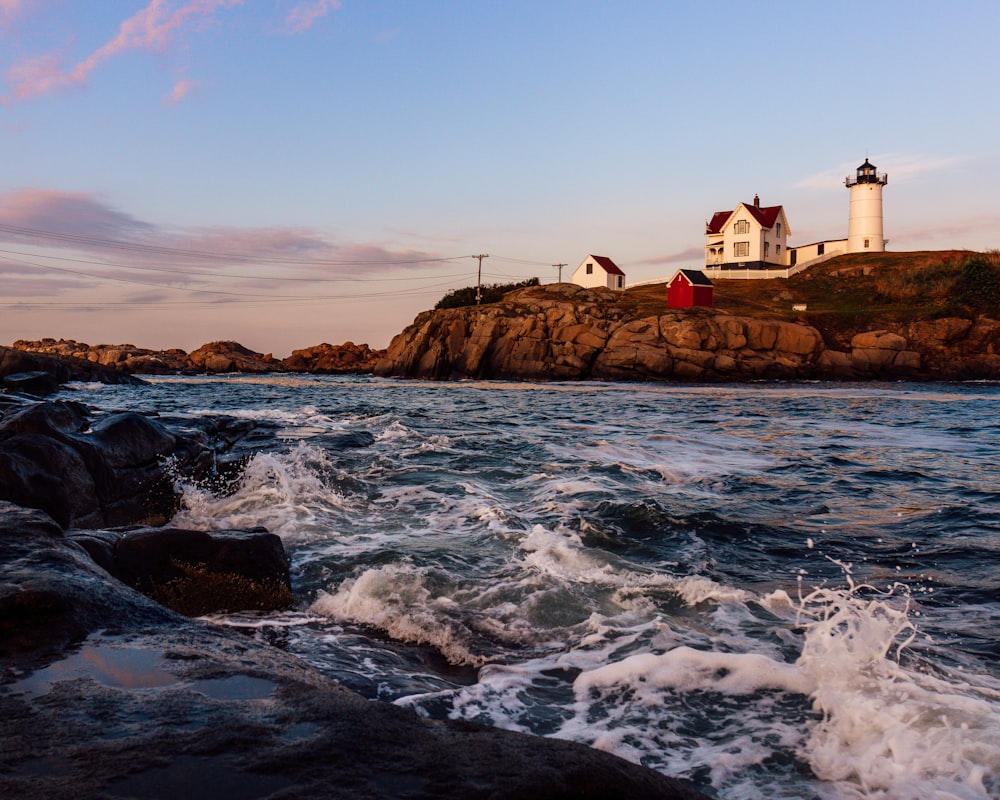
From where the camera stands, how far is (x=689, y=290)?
228 feet

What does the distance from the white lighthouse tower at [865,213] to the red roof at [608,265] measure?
99.5 feet

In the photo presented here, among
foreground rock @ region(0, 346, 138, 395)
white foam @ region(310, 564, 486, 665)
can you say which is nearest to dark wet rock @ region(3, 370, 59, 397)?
foreground rock @ region(0, 346, 138, 395)

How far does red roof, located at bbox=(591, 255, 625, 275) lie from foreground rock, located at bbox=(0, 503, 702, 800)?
3488 inches

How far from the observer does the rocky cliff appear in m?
56.2

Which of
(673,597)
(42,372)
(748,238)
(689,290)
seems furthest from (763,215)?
(673,597)

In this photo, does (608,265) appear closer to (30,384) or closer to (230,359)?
(230,359)

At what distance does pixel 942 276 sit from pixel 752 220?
24.2m

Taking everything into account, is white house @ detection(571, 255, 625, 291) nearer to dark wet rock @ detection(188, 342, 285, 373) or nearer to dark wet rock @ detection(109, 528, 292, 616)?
dark wet rock @ detection(188, 342, 285, 373)

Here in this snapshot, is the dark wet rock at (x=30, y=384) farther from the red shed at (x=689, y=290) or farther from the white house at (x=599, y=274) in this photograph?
the white house at (x=599, y=274)

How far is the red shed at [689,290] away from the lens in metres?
69.5

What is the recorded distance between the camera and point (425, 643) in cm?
550

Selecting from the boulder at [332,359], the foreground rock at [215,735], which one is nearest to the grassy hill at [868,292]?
the boulder at [332,359]

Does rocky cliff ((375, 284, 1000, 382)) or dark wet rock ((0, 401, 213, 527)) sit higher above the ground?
rocky cliff ((375, 284, 1000, 382))

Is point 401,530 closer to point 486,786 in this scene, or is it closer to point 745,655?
point 745,655
